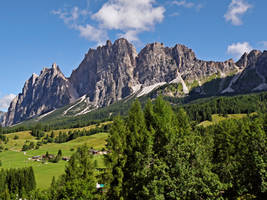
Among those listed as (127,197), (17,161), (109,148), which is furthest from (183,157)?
(17,161)

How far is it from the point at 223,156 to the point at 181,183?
31037 millimetres

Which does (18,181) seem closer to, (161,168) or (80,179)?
(80,179)

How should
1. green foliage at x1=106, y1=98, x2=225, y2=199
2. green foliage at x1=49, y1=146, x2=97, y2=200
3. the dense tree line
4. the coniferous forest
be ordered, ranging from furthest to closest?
the dense tree line < green foliage at x1=49, y1=146, x2=97, y2=200 < the coniferous forest < green foliage at x1=106, y1=98, x2=225, y2=199

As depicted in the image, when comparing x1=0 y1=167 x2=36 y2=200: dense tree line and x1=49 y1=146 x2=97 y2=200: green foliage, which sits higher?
x1=49 y1=146 x2=97 y2=200: green foliage

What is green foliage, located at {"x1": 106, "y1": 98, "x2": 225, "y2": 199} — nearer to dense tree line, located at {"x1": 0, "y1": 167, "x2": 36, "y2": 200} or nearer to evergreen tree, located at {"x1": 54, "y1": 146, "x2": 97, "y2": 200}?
evergreen tree, located at {"x1": 54, "y1": 146, "x2": 97, "y2": 200}

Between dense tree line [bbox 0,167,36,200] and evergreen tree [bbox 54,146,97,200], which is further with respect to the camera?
dense tree line [bbox 0,167,36,200]

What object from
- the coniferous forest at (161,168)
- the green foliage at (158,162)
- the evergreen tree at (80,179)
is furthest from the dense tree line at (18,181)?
the green foliage at (158,162)

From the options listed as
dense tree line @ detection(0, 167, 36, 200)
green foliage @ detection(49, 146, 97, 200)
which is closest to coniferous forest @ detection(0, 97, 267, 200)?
green foliage @ detection(49, 146, 97, 200)

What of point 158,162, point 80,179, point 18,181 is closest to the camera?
point 158,162

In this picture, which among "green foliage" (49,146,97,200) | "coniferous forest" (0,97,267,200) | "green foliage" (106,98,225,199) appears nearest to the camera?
"green foliage" (106,98,225,199)

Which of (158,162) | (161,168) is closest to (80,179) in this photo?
(158,162)

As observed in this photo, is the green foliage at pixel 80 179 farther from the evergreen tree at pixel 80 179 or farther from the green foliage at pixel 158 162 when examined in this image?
the green foliage at pixel 158 162

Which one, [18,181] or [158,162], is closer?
[158,162]

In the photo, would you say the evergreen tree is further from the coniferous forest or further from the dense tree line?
the dense tree line
